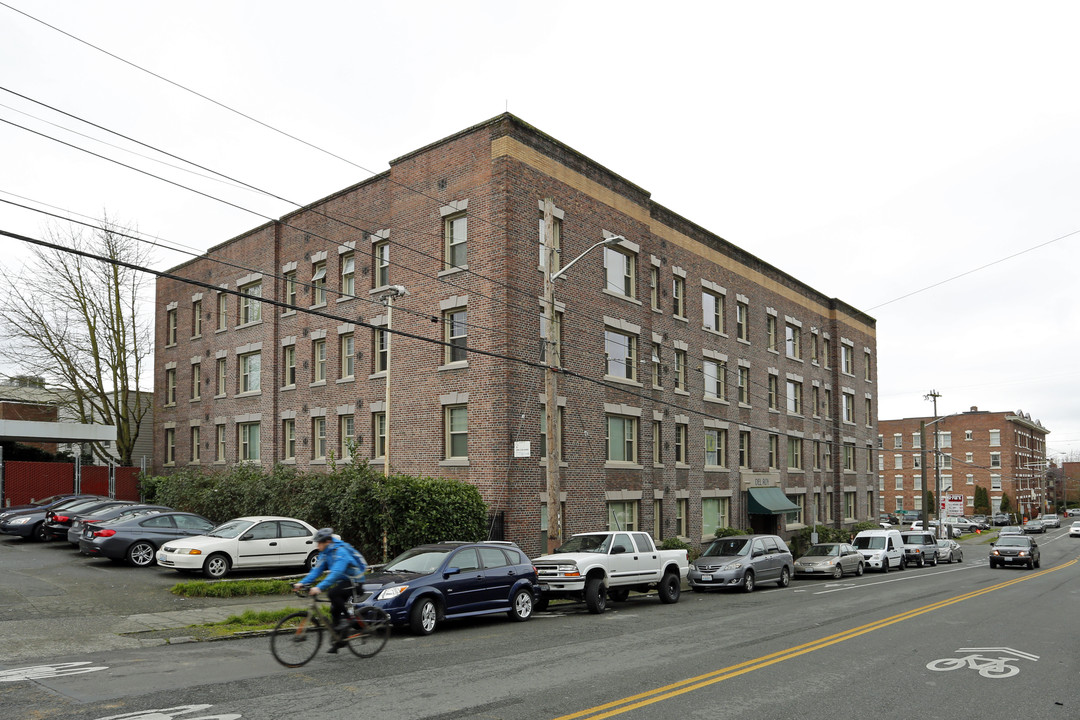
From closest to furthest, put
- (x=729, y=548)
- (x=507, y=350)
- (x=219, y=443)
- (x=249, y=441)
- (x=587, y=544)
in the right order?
(x=587, y=544) → (x=507, y=350) → (x=729, y=548) → (x=249, y=441) → (x=219, y=443)

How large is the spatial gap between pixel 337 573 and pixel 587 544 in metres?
9.95

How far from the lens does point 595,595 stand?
18.1 metres

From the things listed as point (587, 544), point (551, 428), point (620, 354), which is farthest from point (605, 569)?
point (620, 354)

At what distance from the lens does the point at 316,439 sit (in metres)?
31.9

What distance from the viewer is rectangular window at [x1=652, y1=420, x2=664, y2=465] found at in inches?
1248

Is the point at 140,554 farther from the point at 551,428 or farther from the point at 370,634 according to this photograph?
the point at 370,634

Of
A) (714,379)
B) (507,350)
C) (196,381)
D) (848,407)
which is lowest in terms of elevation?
(848,407)

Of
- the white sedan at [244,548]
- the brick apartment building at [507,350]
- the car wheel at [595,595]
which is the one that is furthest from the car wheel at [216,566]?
the car wheel at [595,595]

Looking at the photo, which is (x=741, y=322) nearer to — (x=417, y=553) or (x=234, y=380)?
(x=234, y=380)

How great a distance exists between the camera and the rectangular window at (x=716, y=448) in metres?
35.9

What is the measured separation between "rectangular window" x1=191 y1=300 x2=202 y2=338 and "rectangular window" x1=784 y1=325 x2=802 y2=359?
1175 inches

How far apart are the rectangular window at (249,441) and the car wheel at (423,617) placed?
23294mm

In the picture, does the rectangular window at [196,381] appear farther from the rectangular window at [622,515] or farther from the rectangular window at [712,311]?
the rectangular window at [712,311]

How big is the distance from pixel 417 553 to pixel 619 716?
7.74 metres
